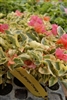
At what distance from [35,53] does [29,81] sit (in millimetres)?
161

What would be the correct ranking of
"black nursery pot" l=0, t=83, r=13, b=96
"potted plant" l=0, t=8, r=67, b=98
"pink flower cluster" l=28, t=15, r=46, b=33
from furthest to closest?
"pink flower cluster" l=28, t=15, r=46, b=33, "black nursery pot" l=0, t=83, r=13, b=96, "potted plant" l=0, t=8, r=67, b=98

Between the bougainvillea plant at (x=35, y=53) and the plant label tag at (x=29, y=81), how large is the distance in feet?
0.08

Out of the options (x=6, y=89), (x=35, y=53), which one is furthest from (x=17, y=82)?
(x=35, y=53)

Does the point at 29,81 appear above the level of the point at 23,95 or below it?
above

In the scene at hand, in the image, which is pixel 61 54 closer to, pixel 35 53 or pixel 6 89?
pixel 35 53

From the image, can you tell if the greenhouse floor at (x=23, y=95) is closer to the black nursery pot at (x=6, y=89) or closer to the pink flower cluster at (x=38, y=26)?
the black nursery pot at (x=6, y=89)

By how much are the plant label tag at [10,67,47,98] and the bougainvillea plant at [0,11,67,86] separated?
0.02 m

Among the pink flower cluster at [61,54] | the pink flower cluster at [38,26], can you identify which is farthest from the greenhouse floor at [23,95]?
the pink flower cluster at [38,26]

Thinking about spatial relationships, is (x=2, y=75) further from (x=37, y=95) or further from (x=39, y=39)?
(x=39, y=39)

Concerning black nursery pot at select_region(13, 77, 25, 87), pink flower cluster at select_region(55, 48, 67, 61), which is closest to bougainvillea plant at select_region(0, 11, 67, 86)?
pink flower cluster at select_region(55, 48, 67, 61)

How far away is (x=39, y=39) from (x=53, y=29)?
0.15 m

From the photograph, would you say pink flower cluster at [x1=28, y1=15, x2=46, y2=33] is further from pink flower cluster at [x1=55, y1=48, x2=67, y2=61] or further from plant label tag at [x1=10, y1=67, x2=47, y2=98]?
plant label tag at [x1=10, y1=67, x2=47, y2=98]

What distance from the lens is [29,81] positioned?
5.18 ft

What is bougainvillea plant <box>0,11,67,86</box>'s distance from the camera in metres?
1.53
